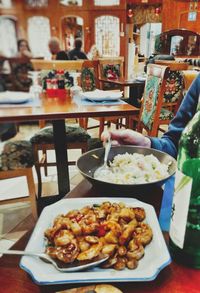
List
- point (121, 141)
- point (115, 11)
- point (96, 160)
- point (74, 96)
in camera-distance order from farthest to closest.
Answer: point (74, 96), point (121, 141), point (96, 160), point (115, 11)

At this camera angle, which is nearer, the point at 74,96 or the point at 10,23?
the point at 10,23

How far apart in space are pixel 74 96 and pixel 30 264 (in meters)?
1.70

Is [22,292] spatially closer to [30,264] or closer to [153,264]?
[30,264]

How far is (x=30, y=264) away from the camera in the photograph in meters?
0.43

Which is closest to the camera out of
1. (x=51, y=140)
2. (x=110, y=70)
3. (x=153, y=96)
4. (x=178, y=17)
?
(x=51, y=140)

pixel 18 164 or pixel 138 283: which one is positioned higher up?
pixel 138 283

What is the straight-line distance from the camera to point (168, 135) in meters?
1.12

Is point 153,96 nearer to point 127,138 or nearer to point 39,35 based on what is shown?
point 127,138

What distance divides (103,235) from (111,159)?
1.28 feet

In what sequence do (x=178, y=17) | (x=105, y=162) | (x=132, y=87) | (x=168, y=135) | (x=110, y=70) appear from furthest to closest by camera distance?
(x=178, y=17) → (x=110, y=70) → (x=132, y=87) → (x=168, y=135) → (x=105, y=162)

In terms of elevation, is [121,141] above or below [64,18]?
below

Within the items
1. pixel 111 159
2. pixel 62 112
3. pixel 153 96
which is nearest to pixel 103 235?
pixel 111 159

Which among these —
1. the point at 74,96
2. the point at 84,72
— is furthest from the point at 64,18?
the point at 84,72

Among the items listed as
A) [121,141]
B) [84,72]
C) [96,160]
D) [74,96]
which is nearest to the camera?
[96,160]
